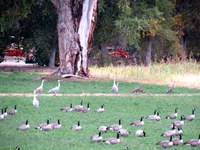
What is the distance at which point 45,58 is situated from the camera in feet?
193

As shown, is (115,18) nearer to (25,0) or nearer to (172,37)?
(172,37)

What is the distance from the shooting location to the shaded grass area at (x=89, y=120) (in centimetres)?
1560

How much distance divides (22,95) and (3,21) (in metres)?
14.1

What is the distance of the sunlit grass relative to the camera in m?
36.6

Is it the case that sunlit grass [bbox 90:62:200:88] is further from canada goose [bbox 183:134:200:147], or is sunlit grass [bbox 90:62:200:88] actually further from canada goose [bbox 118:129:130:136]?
canada goose [bbox 183:134:200:147]

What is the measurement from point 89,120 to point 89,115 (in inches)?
50.5

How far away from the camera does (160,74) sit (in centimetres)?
3834

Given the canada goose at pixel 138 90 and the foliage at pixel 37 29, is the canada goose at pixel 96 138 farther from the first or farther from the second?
the foliage at pixel 37 29

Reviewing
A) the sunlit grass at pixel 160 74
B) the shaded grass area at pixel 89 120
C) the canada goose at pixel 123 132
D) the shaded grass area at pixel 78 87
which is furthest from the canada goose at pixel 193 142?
the sunlit grass at pixel 160 74

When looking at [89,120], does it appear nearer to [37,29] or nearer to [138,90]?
[138,90]

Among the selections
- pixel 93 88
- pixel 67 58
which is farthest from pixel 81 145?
pixel 67 58

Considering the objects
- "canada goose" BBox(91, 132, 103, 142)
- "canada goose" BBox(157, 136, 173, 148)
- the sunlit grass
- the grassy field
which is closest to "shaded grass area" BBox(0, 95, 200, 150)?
the grassy field

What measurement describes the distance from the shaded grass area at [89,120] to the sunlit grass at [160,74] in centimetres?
859

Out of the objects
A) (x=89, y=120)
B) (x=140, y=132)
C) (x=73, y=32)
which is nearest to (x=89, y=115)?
(x=89, y=120)
